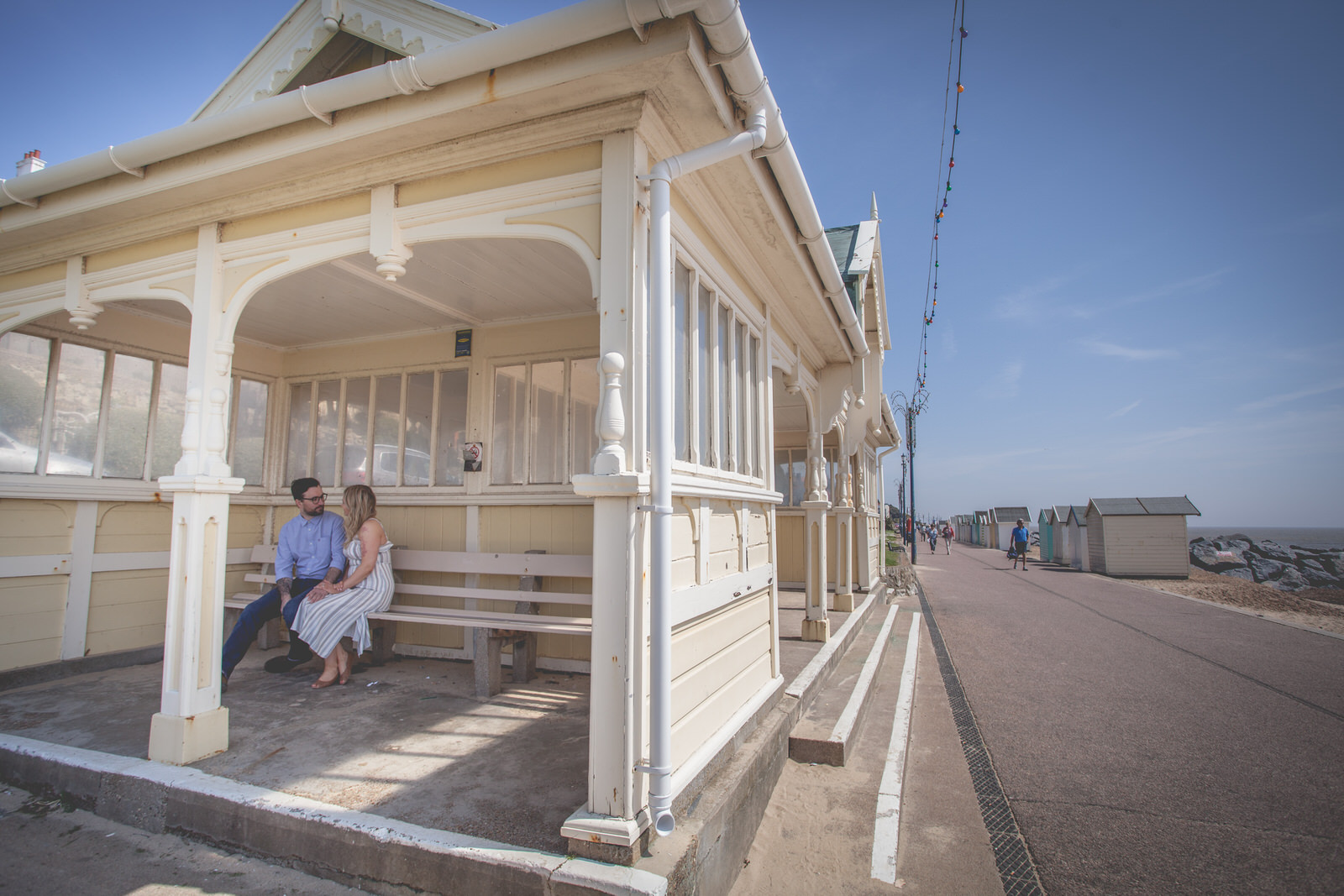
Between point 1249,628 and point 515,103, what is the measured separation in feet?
41.7

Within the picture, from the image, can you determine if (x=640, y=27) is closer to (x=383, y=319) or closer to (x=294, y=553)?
(x=383, y=319)

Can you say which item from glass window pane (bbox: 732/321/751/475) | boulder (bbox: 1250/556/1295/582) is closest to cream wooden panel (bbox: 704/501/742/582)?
glass window pane (bbox: 732/321/751/475)

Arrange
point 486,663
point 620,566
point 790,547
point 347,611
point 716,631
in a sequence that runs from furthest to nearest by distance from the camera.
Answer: point 790,547 → point 347,611 → point 486,663 → point 716,631 → point 620,566

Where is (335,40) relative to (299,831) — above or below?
above

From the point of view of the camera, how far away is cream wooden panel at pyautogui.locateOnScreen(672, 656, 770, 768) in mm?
2951

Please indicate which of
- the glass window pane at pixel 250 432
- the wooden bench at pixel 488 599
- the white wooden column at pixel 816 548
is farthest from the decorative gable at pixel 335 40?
the white wooden column at pixel 816 548

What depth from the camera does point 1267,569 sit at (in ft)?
69.5

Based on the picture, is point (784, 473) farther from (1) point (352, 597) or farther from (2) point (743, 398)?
(1) point (352, 597)

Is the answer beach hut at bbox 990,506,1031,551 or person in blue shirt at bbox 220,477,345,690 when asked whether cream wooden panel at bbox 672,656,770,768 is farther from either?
beach hut at bbox 990,506,1031,551

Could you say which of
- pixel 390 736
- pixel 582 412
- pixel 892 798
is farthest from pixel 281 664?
pixel 892 798

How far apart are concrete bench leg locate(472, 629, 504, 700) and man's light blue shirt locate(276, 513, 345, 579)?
137cm

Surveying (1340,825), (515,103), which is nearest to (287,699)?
(515,103)

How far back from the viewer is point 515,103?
2.80 metres

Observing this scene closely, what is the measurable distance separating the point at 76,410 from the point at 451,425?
9.41 ft
